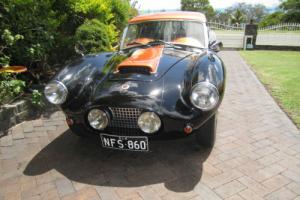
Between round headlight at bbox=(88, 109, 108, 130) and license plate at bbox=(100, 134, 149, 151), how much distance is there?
0.11 meters

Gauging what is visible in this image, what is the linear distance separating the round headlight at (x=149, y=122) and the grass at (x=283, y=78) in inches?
100.0

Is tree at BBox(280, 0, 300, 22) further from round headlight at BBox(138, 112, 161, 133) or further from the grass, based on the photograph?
round headlight at BBox(138, 112, 161, 133)

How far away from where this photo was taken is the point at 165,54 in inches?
140

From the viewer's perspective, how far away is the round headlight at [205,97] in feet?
8.62

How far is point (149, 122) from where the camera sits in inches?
107

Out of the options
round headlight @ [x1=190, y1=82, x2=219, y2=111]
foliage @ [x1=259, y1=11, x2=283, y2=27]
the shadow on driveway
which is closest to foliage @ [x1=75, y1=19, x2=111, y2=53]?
the shadow on driveway

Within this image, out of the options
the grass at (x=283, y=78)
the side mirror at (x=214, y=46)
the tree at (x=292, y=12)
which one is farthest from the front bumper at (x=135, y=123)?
the tree at (x=292, y=12)

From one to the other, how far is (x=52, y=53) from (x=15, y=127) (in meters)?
2.47

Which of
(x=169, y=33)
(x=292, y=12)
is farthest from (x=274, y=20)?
(x=169, y=33)

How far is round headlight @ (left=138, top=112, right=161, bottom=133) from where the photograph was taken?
2.68m

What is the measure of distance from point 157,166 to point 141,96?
881mm

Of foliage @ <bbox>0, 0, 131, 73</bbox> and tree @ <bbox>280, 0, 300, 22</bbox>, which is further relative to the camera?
tree @ <bbox>280, 0, 300, 22</bbox>

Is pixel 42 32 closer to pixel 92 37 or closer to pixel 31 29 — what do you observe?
pixel 31 29

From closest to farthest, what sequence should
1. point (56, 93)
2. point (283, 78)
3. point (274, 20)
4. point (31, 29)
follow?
1. point (56, 93)
2. point (31, 29)
3. point (283, 78)
4. point (274, 20)
